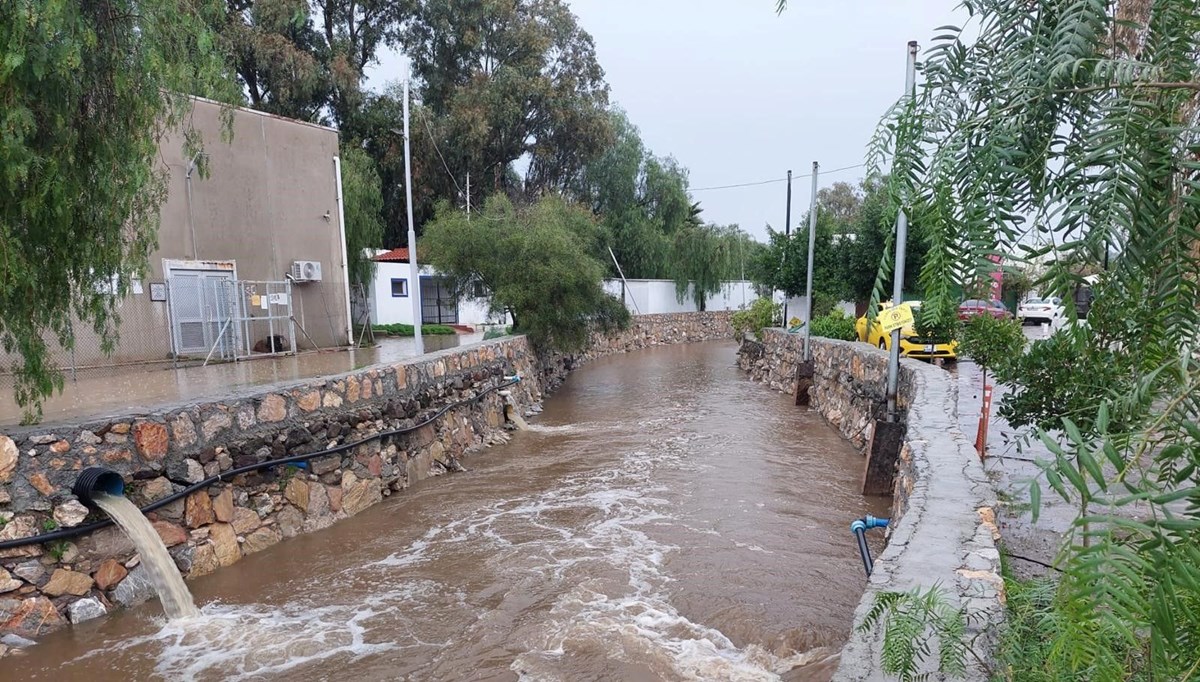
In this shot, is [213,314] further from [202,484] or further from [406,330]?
[406,330]

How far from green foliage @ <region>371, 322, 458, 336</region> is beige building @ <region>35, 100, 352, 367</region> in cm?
556

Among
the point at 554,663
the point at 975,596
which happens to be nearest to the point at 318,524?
the point at 554,663

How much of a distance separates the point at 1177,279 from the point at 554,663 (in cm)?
437

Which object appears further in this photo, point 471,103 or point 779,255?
point 471,103

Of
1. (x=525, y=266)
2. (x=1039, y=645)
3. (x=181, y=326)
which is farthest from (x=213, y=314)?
(x=1039, y=645)

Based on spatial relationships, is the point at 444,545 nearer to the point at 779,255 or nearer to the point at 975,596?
the point at 975,596

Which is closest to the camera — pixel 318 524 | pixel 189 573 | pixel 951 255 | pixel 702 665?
pixel 951 255

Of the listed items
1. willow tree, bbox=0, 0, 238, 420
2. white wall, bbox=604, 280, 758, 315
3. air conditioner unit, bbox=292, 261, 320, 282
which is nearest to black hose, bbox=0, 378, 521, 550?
willow tree, bbox=0, 0, 238, 420

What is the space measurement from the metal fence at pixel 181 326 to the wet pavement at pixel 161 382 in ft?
1.94

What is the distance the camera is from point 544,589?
20.6 ft

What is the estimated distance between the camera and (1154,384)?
5.41 ft

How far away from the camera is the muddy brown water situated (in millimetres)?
5078

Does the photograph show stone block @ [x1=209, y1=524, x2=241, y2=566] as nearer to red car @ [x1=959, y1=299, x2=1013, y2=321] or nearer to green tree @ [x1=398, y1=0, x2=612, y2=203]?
red car @ [x1=959, y1=299, x2=1013, y2=321]

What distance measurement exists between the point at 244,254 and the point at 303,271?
129 cm
